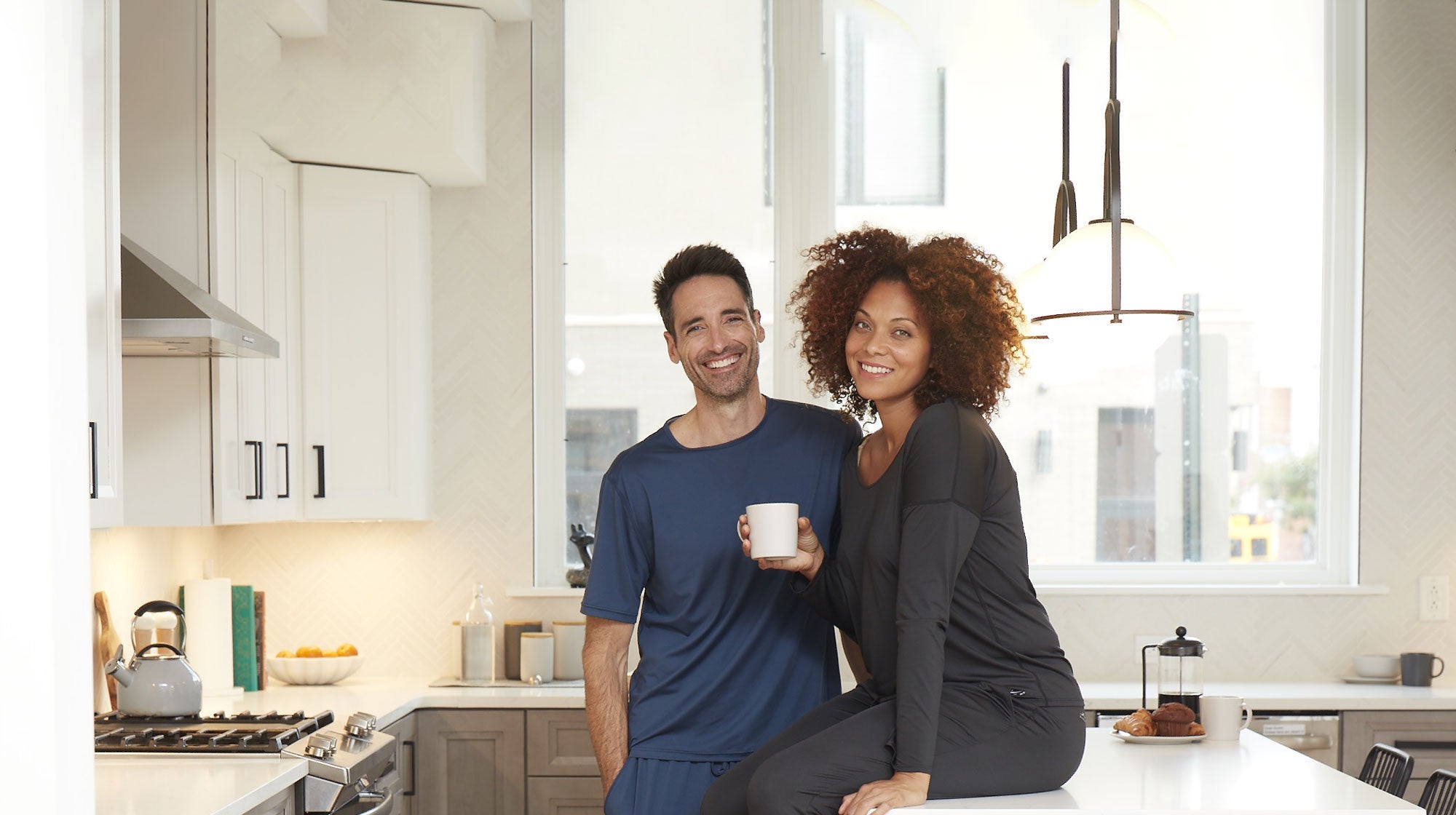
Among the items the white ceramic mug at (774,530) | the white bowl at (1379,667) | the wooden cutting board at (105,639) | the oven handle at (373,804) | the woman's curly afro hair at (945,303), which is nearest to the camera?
the white ceramic mug at (774,530)

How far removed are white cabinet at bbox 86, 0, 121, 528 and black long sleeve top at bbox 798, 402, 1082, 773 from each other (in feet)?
4.39

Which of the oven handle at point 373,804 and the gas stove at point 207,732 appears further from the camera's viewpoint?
the oven handle at point 373,804

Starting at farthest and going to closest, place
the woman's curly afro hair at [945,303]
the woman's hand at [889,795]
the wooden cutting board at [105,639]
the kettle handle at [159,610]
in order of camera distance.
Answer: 1. the wooden cutting board at [105,639]
2. the kettle handle at [159,610]
3. the woman's curly afro hair at [945,303]
4. the woman's hand at [889,795]

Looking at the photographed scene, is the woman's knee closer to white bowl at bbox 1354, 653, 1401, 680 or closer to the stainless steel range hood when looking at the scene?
the stainless steel range hood

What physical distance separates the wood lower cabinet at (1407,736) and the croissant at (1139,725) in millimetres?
1360

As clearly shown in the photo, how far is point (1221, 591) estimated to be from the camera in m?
4.04

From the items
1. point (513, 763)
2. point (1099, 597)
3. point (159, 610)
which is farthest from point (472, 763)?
point (1099, 597)

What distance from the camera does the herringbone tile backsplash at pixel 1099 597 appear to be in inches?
158

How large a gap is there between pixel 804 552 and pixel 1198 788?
712mm

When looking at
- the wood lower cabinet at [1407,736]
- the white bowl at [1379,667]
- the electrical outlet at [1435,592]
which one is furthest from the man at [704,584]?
the electrical outlet at [1435,592]

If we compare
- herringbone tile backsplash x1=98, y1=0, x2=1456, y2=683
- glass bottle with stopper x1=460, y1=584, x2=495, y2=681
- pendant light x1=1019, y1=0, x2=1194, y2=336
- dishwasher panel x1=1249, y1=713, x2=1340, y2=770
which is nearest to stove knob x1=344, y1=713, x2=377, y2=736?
glass bottle with stopper x1=460, y1=584, x2=495, y2=681

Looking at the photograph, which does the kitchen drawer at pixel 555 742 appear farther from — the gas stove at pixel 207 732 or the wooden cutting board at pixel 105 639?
the wooden cutting board at pixel 105 639

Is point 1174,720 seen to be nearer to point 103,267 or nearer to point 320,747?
point 320,747

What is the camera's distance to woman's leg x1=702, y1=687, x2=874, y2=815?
6.29 ft
